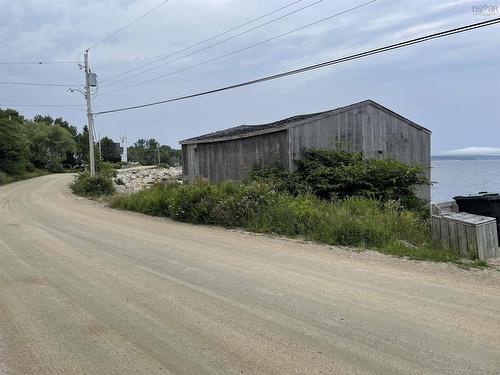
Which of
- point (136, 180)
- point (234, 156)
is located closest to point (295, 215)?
point (234, 156)

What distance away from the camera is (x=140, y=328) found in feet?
17.2

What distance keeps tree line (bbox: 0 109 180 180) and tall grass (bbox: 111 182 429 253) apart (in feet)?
132

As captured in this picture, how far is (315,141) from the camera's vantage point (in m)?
18.9

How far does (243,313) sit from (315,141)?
1390cm

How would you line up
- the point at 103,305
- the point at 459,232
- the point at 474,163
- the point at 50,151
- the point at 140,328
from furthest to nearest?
the point at 50,151
the point at 474,163
the point at 459,232
the point at 103,305
the point at 140,328

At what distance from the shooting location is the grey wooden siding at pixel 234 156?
18.7 m

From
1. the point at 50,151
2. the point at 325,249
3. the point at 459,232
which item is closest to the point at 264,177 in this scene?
the point at 325,249

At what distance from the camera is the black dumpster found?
12.3 m

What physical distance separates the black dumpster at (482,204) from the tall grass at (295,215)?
3.91 ft

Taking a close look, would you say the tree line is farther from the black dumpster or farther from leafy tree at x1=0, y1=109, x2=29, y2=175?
the black dumpster

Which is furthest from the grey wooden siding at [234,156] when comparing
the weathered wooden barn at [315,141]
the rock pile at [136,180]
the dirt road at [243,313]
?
the dirt road at [243,313]

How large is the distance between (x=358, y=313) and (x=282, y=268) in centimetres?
256

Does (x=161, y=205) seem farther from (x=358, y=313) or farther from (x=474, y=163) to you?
(x=474, y=163)

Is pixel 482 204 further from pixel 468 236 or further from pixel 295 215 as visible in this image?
pixel 295 215
